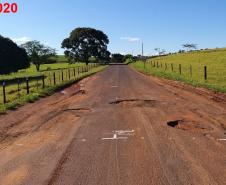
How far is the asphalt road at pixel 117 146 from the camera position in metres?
6.59

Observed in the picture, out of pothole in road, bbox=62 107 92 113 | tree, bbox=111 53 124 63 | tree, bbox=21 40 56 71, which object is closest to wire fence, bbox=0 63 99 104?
pothole in road, bbox=62 107 92 113

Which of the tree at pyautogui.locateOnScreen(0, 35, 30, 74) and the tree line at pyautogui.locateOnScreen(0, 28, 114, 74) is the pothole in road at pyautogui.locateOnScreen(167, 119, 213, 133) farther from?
the tree line at pyautogui.locateOnScreen(0, 28, 114, 74)

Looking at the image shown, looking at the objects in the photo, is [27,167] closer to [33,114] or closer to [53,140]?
[53,140]

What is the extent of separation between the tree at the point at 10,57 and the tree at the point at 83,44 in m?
60.5

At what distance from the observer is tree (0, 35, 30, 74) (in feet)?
202

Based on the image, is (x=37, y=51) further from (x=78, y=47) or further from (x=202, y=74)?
(x=202, y=74)

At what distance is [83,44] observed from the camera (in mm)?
129250

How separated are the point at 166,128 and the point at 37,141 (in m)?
3.40

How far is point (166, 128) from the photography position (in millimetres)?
10562

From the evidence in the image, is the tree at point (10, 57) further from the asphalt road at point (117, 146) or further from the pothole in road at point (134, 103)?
the asphalt road at point (117, 146)

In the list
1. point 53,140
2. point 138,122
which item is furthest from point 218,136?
point 53,140

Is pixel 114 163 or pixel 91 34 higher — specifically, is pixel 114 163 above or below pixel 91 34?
below

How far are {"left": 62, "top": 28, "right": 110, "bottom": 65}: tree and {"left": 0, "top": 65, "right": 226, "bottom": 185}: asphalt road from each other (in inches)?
4509

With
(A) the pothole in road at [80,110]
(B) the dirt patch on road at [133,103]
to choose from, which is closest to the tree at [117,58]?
(B) the dirt patch on road at [133,103]
